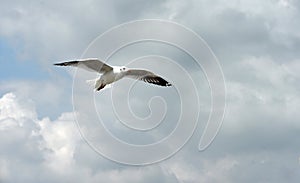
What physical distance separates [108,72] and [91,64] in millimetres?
1732

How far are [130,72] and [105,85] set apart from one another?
2.38m

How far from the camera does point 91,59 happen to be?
154 feet

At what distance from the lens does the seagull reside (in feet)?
154

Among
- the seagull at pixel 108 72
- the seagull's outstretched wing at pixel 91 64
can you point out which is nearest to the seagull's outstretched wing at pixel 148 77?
the seagull at pixel 108 72

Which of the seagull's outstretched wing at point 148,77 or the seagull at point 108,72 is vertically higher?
the seagull's outstretched wing at point 148,77

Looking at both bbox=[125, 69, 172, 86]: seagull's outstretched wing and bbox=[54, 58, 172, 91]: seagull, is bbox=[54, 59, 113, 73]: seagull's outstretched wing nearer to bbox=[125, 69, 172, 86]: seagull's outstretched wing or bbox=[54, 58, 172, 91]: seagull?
bbox=[54, 58, 172, 91]: seagull

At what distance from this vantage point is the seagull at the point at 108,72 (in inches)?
1853

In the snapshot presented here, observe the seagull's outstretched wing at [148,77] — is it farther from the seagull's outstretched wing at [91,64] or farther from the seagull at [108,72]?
the seagull's outstretched wing at [91,64]

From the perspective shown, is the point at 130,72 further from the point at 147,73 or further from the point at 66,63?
the point at 66,63

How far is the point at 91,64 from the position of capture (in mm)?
47469

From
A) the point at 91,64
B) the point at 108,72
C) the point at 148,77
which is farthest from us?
the point at 148,77

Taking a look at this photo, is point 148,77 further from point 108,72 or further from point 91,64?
point 91,64

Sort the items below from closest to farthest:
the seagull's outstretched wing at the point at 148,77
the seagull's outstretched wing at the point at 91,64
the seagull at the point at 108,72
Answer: the seagull's outstretched wing at the point at 91,64, the seagull at the point at 108,72, the seagull's outstretched wing at the point at 148,77

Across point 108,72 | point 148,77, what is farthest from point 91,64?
point 148,77
